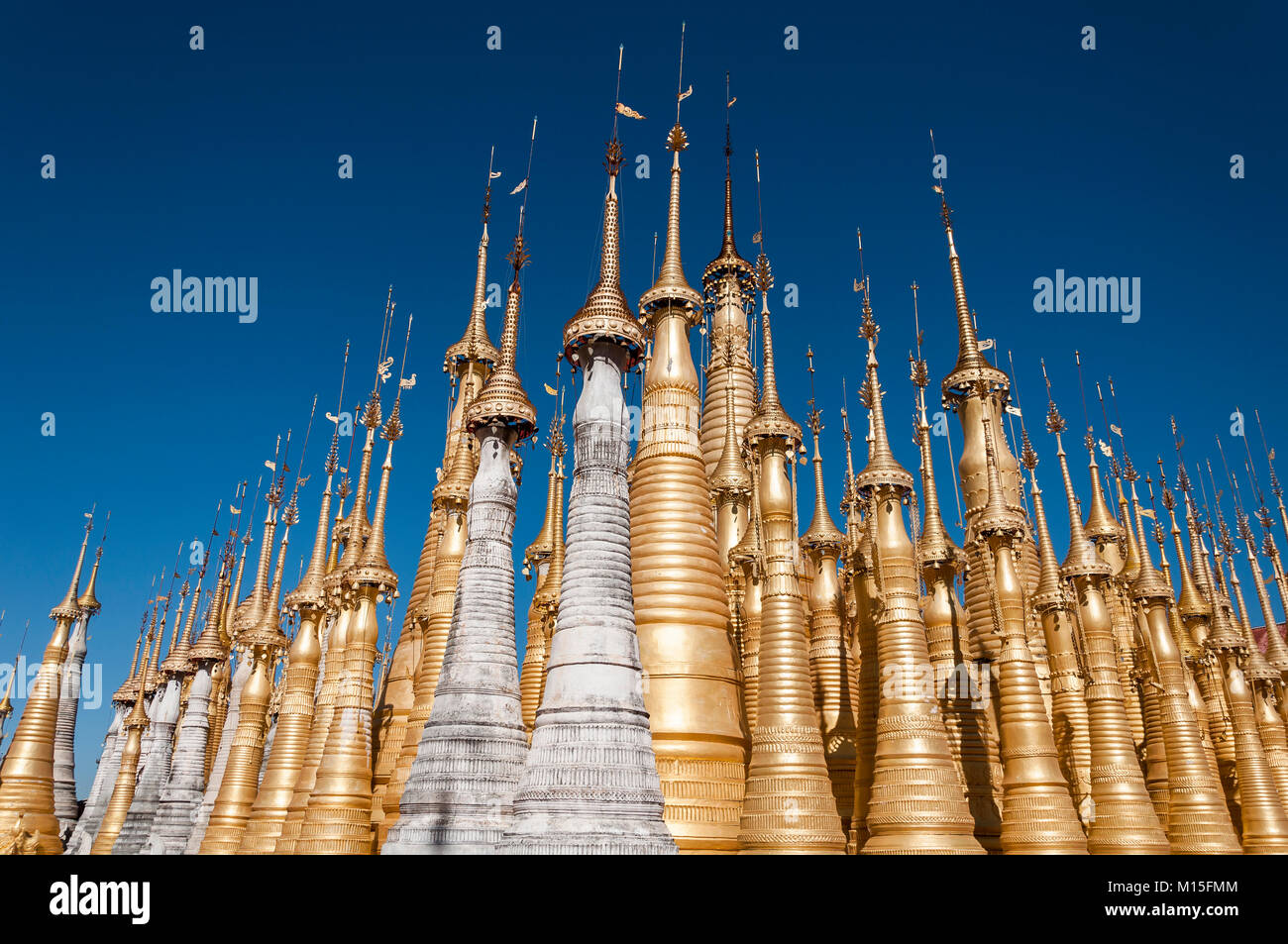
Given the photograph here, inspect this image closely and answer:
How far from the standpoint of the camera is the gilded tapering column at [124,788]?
135 ft

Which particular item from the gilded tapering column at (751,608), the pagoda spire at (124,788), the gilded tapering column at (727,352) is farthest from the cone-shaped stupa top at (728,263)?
the pagoda spire at (124,788)

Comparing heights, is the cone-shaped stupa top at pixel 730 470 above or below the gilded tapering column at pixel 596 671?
above

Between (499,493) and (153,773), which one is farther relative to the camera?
(153,773)

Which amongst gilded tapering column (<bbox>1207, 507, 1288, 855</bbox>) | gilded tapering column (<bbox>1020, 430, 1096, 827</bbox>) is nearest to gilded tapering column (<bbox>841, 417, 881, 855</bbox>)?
gilded tapering column (<bbox>1020, 430, 1096, 827</bbox>)

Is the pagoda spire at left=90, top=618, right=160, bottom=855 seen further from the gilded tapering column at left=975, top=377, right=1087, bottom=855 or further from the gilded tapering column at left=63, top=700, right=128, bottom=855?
the gilded tapering column at left=975, top=377, right=1087, bottom=855

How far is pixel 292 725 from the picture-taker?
30.5 metres

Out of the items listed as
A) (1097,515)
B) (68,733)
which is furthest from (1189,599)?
(68,733)

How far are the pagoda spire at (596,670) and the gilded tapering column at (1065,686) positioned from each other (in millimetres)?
16764

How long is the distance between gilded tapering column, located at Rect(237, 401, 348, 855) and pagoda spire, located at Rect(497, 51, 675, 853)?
691 inches

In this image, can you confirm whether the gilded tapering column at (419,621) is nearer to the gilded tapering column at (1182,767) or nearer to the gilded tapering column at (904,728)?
the gilded tapering column at (904,728)

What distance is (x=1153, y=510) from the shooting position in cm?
4394
